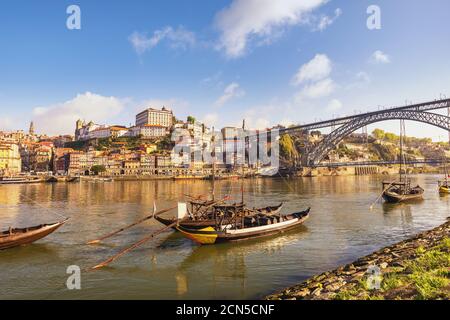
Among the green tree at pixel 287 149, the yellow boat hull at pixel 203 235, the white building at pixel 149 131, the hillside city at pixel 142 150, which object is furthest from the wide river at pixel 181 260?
the white building at pixel 149 131

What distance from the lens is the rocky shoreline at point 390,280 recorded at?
830cm

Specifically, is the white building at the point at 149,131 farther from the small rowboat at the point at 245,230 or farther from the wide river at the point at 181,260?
the small rowboat at the point at 245,230

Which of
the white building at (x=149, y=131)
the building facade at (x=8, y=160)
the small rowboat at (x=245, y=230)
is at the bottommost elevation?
the small rowboat at (x=245, y=230)

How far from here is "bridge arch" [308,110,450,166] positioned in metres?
67.3

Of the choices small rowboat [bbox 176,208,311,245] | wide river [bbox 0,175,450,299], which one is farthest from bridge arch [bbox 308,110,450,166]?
small rowboat [bbox 176,208,311,245]

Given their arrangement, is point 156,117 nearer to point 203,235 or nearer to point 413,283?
point 203,235

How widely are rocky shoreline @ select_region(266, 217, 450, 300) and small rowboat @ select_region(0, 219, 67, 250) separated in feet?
43.7

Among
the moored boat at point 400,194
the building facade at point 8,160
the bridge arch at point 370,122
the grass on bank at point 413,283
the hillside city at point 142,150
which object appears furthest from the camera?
the hillside city at point 142,150

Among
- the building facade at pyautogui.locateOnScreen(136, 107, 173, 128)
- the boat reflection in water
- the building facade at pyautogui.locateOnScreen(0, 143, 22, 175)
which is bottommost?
the boat reflection in water

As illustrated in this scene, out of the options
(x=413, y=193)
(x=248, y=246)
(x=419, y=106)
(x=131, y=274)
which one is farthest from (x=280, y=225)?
(x=419, y=106)

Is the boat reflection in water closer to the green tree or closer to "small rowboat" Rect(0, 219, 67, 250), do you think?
"small rowboat" Rect(0, 219, 67, 250)

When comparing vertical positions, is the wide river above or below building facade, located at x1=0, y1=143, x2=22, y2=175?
below

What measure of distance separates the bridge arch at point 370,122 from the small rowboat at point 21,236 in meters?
71.8

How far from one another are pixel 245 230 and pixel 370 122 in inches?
3036
